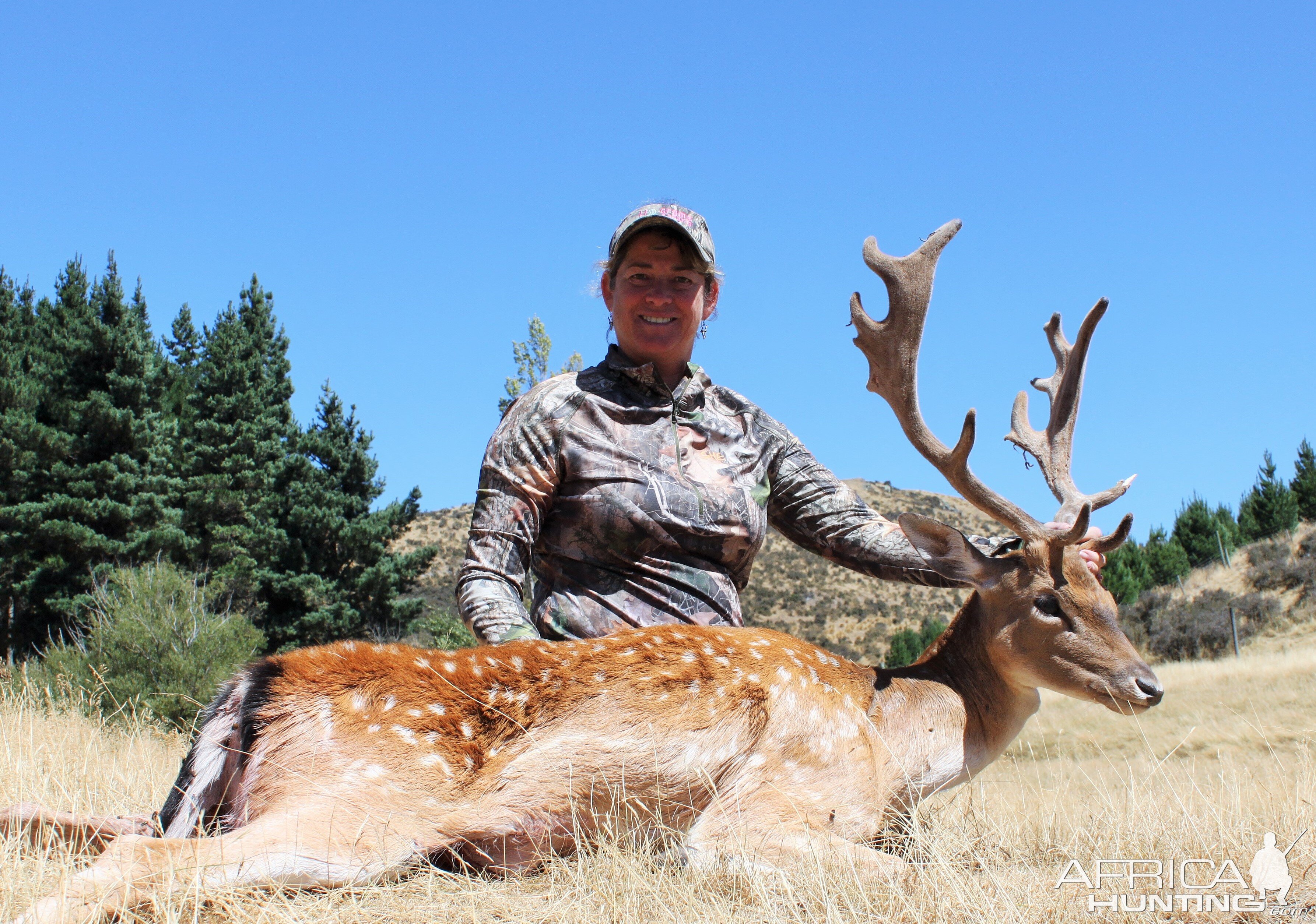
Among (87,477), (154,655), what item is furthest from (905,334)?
(87,477)

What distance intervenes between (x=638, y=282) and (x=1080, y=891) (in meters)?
2.84

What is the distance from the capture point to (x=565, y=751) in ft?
10.2

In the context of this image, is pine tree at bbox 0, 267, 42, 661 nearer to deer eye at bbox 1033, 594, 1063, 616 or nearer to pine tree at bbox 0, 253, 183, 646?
pine tree at bbox 0, 253, 183, 646

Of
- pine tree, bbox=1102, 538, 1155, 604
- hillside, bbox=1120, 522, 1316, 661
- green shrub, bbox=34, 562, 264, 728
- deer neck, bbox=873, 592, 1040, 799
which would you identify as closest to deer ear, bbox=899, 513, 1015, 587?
deer neck, bbox=873, 592, 1040, 799

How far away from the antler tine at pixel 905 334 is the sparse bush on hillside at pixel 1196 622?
3314cm

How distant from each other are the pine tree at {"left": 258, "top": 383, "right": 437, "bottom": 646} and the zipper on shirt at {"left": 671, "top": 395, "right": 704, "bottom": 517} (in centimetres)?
3033

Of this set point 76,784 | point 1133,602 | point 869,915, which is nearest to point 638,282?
point 869,915

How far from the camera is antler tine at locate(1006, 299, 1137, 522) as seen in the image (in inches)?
185

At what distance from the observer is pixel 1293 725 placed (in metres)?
16.8

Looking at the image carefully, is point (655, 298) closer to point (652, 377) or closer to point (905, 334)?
point (652, 377)

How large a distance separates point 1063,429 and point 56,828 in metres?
4.29

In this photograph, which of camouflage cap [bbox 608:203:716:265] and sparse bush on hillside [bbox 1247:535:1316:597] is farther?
sparse bush on hillside [bbox 1247:535:1316:597]

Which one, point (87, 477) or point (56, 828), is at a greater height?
point (87, 477)

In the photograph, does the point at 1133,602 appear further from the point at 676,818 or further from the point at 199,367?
the point at 676,818
